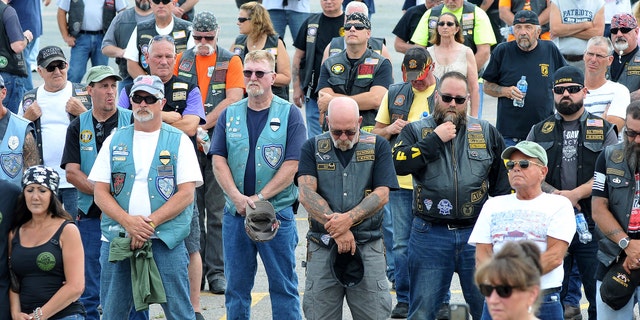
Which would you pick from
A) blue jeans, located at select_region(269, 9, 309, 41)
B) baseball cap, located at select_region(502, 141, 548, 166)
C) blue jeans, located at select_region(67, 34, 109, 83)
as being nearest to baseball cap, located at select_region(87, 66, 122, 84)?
baseball cap, located at select_region(502, 141, 548, 166)

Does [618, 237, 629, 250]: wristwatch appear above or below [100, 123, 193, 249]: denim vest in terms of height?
below

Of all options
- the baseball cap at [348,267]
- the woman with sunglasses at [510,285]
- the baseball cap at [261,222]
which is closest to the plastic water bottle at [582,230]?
the baseball cap at [348,267]

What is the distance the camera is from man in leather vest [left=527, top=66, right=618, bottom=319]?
9.43m

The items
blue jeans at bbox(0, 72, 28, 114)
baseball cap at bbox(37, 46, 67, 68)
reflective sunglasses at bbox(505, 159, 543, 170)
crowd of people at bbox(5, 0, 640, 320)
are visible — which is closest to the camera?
reflective sunglasses at bbox(505, 159, 543, 170)

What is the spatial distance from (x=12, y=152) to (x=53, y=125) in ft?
2.71

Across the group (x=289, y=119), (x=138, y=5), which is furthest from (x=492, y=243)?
(x=138, y=5)

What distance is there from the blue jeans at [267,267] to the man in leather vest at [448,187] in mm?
1141

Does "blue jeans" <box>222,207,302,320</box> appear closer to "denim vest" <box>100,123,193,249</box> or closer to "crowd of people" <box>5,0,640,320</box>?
"crowd of people" <box>5,0,640,320</box>

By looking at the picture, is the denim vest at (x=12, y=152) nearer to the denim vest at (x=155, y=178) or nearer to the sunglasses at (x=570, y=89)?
the denim vest at (x=155, y=178)

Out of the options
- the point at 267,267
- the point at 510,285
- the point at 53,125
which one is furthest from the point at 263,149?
the point at 510,285

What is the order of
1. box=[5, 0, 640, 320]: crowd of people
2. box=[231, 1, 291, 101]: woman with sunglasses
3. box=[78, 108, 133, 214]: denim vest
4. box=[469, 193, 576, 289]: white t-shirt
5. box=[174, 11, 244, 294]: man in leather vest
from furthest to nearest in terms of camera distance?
1. box=[231, 1, 291, 101]: woman with sunglasses
2. box=[174, 11, 244, 294]: man in leather vest
3. box=[78, 108, 133, 214]: denim vest
4. box=[5, 0, 640, 320]: crowd of people
5. box=[469, 193, 576, 289]: white t-shirt

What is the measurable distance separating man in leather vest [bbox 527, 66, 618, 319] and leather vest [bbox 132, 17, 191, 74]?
14.2 feet

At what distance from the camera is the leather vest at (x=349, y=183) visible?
350 inches

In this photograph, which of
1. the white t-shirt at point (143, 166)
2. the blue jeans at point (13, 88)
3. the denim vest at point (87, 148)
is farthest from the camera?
the blue jeans at point (13, 88)
